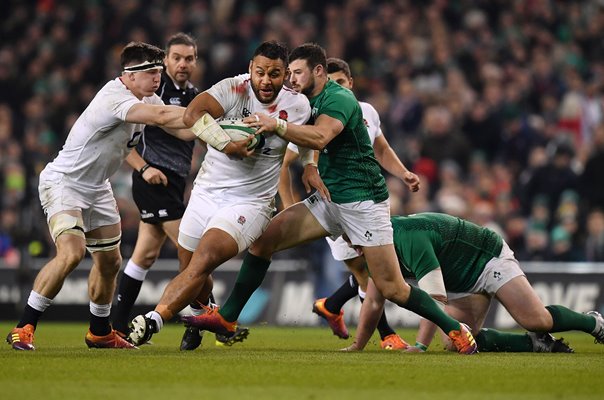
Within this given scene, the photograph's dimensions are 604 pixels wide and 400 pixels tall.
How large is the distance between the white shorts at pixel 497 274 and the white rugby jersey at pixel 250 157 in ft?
6.34

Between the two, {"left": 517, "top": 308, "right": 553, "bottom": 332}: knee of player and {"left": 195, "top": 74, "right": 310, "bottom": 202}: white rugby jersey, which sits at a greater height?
{"left": 195, "top": 74, "right": 310, "bottom": 202}: white rugby jersey

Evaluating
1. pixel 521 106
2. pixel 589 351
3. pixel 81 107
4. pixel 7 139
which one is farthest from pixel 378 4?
pixel 589 351

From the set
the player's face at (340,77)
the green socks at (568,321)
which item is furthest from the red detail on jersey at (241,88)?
the green socks at (568,321)

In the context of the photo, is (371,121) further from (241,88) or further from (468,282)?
(241,88)

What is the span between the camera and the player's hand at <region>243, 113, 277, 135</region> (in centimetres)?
901

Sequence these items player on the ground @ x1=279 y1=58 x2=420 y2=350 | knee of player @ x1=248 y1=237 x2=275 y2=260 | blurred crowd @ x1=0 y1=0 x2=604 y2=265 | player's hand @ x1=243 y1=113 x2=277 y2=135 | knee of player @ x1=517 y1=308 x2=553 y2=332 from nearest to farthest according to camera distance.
→ player's hand @ x1=243 y1=113 x2=277 y2=135
knee of player @ x1=248 y1=237 x2=275 y2=260
knee of player @ x1=517 y1=308 x2=553 y2=332
player on the ground @ x1=279 y1=58 x2=420 y2=350
blurred crowd @ x1=0 y1=0 x2=604 y2=265

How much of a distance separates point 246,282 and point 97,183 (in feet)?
4.77

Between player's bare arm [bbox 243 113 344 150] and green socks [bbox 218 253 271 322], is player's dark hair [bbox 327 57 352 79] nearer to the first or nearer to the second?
player's bare arm [bbox 243 113 344 150]

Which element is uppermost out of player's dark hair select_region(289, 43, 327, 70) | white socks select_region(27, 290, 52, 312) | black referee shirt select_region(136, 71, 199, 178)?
player's dark hair select_region(289, 43, 327, 70)

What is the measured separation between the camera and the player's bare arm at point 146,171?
10.9 meters

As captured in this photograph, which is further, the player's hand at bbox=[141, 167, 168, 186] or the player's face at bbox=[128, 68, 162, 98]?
the player's hand at bbox=[141, 167, 168, 186]

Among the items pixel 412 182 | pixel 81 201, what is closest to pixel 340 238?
pixel 412 182

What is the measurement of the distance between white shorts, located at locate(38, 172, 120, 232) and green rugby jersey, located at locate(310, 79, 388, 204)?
178 centimetres

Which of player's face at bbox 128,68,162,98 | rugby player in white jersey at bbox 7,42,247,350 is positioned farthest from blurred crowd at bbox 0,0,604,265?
player's face at bbox 128,68,162,98
